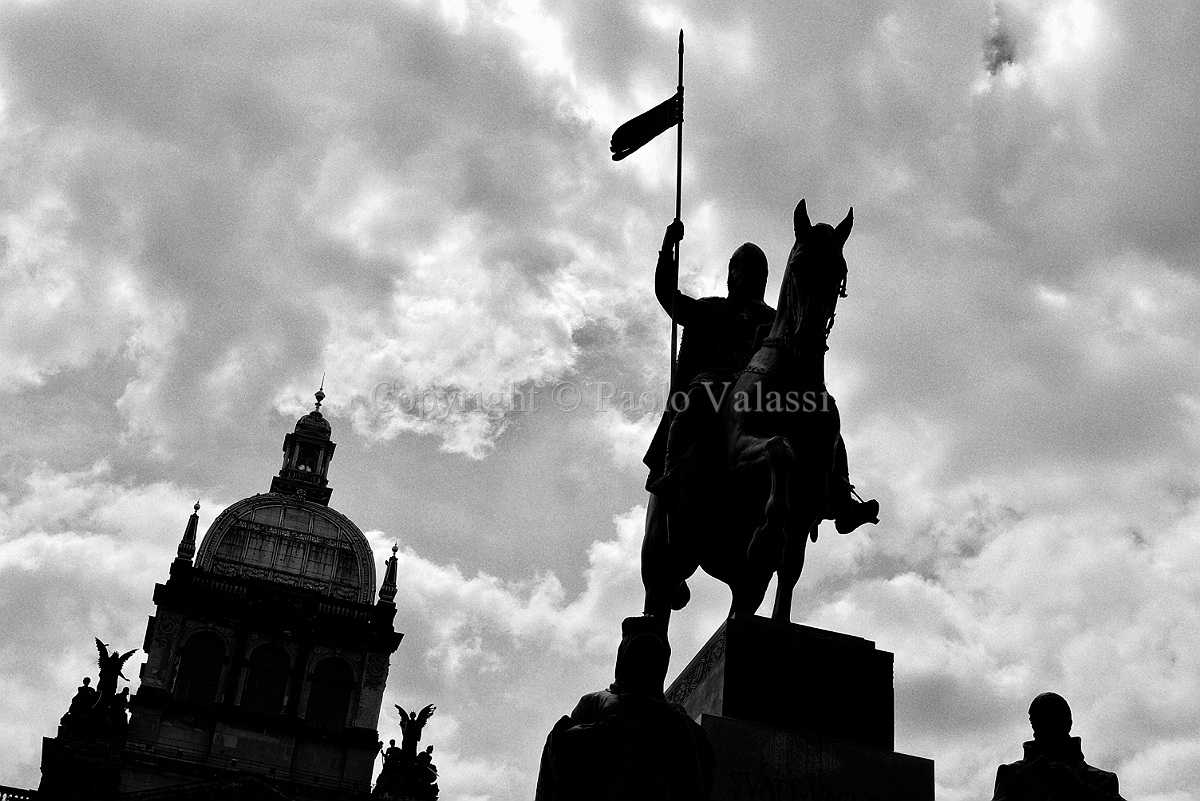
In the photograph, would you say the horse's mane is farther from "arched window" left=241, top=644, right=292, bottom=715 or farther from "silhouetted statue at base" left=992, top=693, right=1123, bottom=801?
"arched window" left=241, top=644, right=292, bottom=715

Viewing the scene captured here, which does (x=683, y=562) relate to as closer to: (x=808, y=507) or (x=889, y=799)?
(x=808, y=507)

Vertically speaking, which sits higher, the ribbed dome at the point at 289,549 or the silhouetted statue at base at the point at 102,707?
the ribbed dome at the point at 289,549

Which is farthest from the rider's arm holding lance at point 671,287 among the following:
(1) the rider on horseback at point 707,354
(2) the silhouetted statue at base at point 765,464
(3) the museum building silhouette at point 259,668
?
(3) the museum building silhouette at point 259,668

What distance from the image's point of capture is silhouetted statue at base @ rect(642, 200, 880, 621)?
938 cm

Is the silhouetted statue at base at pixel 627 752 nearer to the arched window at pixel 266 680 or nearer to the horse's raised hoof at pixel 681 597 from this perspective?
the horse's raised hoof at pixel 681 597

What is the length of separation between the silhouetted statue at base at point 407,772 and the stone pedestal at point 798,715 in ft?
176

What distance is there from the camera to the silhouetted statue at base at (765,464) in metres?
9.38

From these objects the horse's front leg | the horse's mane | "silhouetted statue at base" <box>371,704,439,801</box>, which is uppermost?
"silhouetted statue at base" <box>371,704,439,801</box>

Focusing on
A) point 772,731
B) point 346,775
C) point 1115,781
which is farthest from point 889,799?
point 346,775

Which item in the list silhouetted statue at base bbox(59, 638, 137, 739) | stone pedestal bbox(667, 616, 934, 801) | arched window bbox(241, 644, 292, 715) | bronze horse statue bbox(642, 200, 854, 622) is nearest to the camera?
stone pedestal bbox(667, 616, 934, 801)

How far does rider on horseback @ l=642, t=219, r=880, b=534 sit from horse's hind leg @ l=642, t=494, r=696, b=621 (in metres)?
0.39

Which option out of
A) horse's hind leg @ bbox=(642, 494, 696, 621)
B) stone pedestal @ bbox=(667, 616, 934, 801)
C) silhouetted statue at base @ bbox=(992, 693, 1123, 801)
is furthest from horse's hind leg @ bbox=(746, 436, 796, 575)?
silhouetted statue at base @ bbox=(992, 693, 1123, 801)

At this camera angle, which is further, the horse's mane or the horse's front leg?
the horse's mane

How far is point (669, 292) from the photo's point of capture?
11656mm
